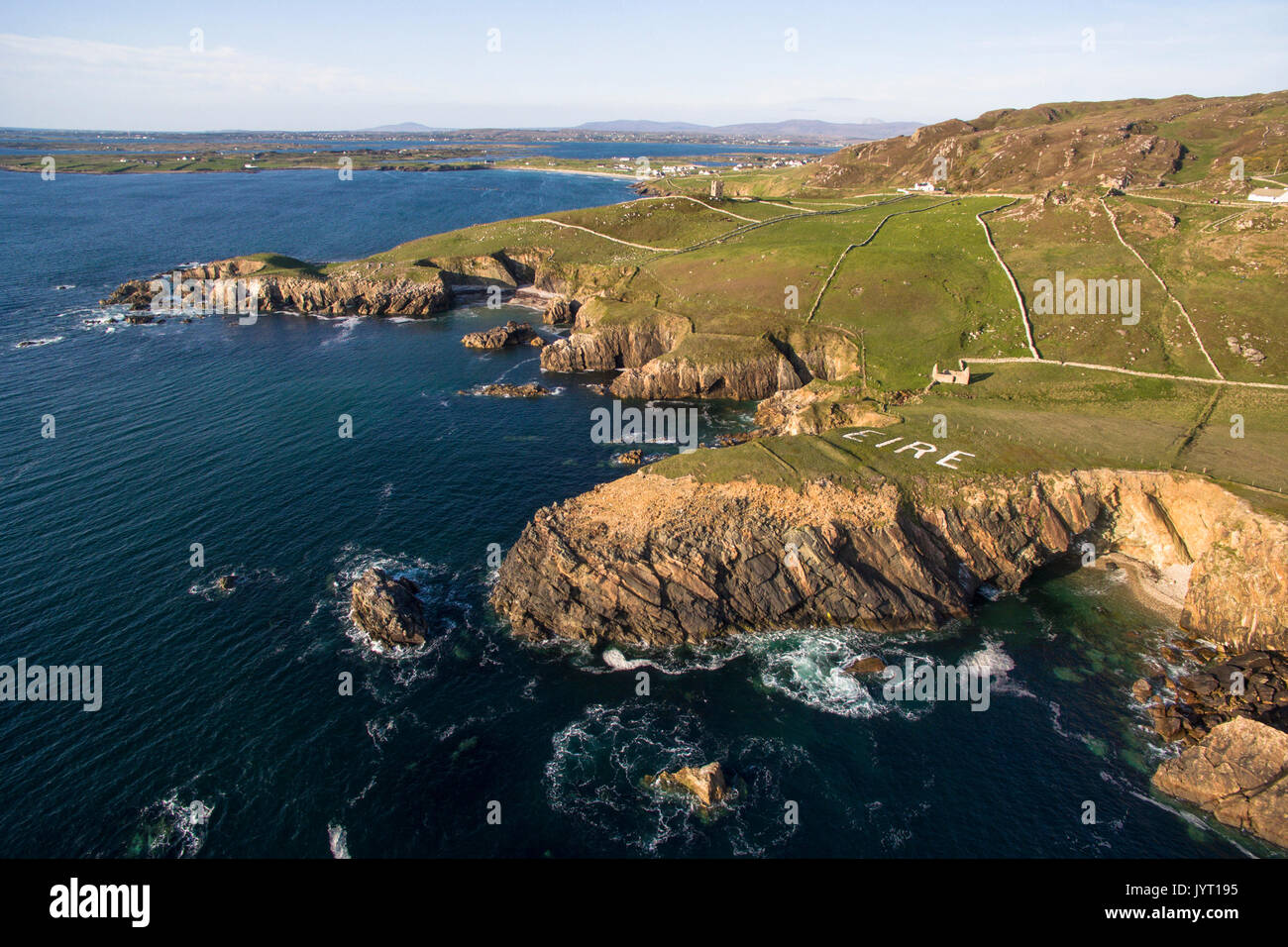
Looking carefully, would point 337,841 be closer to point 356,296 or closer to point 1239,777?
point 1239,777

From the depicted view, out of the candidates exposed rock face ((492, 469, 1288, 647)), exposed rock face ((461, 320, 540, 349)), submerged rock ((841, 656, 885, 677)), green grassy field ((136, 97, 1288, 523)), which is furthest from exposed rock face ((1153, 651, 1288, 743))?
exposed rock face ((461, 320, 540, 349))

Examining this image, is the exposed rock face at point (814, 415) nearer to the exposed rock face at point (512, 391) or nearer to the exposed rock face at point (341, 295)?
the exposed rock face at point (512, 391)

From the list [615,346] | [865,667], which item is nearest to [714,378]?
[615,346]

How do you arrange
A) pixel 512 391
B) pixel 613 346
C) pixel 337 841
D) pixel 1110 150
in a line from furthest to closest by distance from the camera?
1. pixel 1110 150
2. pixel 613 346
3. pixel 512 391
4. pixel 337 841

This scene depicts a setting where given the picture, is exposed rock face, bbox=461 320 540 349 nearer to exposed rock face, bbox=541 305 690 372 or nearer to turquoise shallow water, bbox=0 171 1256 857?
exposed rock face, bbox=541 305 690 372

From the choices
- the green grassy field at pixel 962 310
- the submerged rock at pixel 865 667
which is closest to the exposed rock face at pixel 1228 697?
the green grassy field at pixel 962 310
